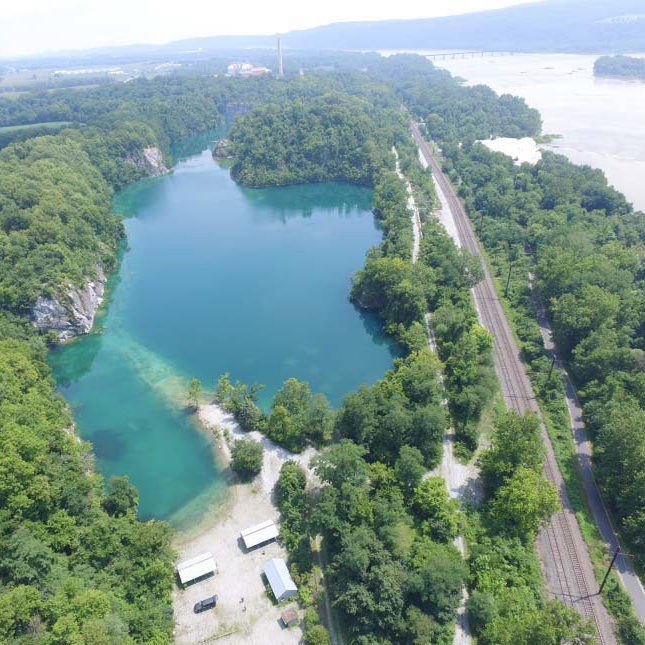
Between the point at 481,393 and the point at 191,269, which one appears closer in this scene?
the point at 481,393

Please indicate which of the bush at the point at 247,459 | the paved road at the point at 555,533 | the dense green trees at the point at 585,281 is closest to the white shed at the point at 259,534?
the bush at the point at 247,459

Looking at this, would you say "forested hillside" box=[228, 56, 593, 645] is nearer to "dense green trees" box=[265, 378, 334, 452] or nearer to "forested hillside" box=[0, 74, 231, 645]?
"dense green trees" box=[265, 378, 334, 452]

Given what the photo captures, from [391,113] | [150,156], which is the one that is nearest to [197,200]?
[150,156]

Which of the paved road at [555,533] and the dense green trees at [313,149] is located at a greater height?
the dense green trees at [313,149]

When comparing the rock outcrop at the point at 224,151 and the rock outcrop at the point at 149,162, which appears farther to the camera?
the rock outcrop at the point at 224,151

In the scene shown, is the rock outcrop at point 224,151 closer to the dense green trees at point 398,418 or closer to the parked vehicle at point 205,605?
the dense green trees at point 398,418

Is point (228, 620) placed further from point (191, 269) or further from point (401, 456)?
point (191, 269)

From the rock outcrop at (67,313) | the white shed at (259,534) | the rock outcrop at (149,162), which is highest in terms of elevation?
the rock outcrop at (149,162)
